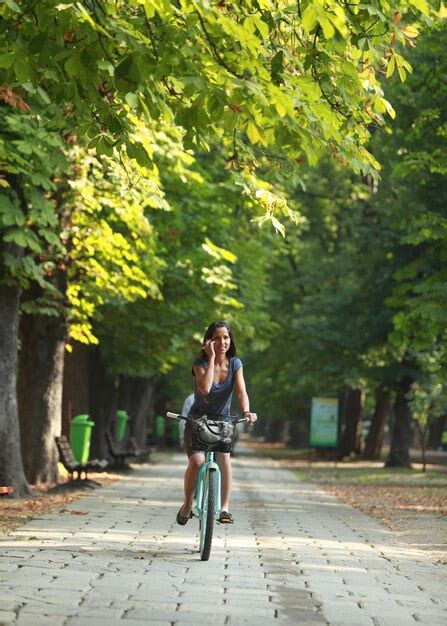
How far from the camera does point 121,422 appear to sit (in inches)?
1652

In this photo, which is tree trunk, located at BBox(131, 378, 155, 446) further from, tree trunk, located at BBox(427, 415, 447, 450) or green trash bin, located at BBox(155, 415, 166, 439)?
tree trunk, located at BBox(427, 415, 447, 450)

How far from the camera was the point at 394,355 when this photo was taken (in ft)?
124

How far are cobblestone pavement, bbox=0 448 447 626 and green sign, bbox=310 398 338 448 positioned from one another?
2246 centimetres

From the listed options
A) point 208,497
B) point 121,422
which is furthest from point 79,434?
point 121,422

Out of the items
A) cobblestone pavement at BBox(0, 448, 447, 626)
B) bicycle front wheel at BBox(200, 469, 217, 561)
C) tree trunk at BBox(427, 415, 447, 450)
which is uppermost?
tree trunk at BBox(427, 415, 447, 450)

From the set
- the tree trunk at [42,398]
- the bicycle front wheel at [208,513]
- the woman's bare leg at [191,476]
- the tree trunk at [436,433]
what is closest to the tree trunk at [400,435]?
the tree trunk at [42,398]

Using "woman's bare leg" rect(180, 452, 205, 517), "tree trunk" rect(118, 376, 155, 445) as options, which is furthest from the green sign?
"woman's bare leg" rect(180, 452, 205, 517)

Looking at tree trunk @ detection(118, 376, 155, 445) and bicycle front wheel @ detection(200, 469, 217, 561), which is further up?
tree trunk @ detection(118, 376, 155, 445)

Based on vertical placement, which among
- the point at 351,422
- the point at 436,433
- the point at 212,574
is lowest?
the point at 212,574

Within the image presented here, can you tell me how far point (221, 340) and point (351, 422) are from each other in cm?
3940

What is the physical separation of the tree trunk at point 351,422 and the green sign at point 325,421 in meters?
8.19

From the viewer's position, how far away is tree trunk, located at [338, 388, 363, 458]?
4825 cm

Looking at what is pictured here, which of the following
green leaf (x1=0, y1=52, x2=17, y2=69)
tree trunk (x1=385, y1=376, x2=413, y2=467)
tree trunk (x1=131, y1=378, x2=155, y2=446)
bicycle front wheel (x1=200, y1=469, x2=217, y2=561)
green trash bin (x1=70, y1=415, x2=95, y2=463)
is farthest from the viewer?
tree trunk (x1=131, y1=378, x2=155, y2=446)

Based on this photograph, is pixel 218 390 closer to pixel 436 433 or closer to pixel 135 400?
pixel 135 400
